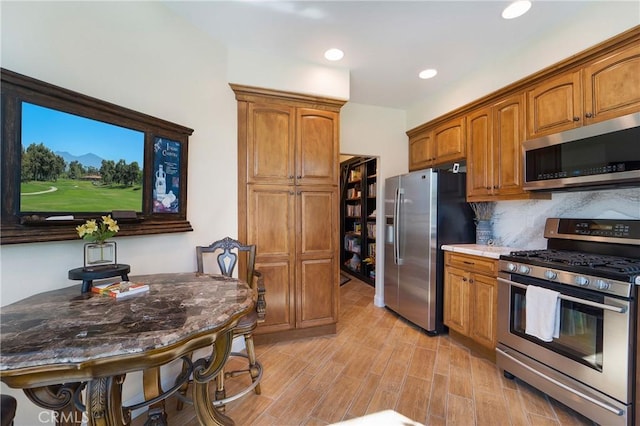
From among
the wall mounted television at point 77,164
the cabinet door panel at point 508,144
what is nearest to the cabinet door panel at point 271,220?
the wall mounted television at point 77,164

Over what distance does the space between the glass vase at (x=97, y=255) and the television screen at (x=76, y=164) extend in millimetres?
213

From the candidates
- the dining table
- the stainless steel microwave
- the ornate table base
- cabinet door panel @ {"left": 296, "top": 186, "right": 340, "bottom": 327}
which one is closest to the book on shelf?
the dining table

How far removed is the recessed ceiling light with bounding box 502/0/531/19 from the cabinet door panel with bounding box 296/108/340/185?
5.14 ft

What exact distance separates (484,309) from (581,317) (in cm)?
75

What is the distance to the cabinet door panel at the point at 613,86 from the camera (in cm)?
171

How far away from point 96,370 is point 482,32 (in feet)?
10.5

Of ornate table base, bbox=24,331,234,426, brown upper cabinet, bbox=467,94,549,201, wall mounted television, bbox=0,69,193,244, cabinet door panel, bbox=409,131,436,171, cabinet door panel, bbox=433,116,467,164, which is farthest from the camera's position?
cabinet door panel, bbox=409,131,436,171

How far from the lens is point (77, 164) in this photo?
1.44 metres

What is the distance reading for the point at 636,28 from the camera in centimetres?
169

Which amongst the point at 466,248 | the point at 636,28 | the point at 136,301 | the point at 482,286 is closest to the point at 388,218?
the point at 466,248

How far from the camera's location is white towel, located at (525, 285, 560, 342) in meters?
1.78

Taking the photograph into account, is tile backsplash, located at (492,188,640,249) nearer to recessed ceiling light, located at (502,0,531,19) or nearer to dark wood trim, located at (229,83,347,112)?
recessed ceiling light, located at (502,0,531,19)

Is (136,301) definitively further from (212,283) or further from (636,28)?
(636,28)

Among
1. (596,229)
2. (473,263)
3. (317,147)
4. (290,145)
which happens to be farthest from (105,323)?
(596,229)
